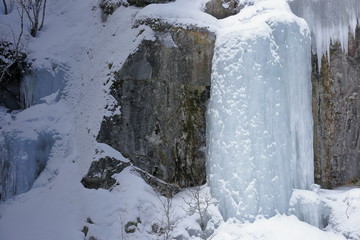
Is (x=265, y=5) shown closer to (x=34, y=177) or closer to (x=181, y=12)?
(x=181, y=12)

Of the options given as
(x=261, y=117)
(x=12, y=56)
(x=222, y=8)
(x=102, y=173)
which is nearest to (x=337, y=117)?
(x=261, y=117)

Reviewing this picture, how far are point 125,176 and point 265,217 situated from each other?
3.58m

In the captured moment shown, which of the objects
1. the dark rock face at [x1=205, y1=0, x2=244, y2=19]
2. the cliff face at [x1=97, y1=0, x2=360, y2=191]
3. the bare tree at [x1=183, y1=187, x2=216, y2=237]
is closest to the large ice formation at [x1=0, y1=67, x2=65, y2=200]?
the cliff face at [x1=97, y1=0, x2=360, y2=191]

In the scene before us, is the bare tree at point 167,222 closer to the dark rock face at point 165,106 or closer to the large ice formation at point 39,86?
the dark rock face at point 165,106

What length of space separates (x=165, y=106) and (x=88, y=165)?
8.41ft

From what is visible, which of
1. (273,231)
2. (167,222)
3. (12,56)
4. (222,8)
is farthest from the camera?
(12,56)

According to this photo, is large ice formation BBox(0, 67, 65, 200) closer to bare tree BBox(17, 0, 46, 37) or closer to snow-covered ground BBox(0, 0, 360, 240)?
snow-covered ground BBox(0, 0, 360, 240)

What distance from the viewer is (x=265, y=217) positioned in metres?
9.80

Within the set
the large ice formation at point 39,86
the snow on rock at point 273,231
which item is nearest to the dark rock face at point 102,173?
the snow on rock at point 273,231

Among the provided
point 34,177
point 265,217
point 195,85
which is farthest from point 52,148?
point 265,217

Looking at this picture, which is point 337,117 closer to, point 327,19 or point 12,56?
point 327,19

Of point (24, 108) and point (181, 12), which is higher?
point (181, 12)

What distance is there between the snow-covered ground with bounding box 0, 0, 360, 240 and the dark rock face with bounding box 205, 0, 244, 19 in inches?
15.4

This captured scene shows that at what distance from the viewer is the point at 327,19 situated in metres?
12.1
